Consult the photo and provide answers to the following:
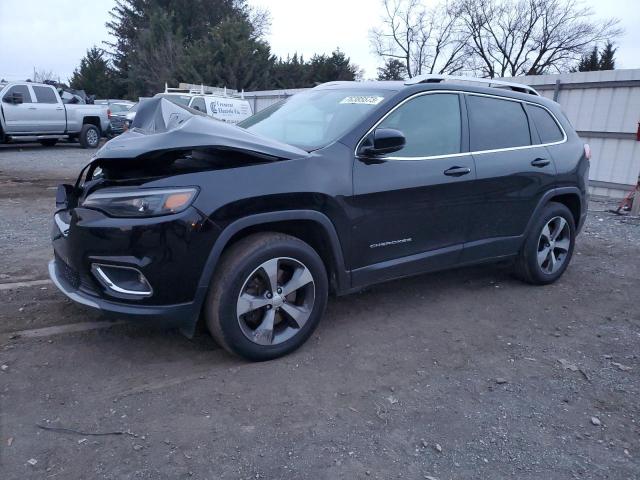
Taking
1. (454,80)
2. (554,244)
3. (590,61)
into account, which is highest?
(590,61)

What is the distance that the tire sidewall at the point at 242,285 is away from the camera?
3.14 meters

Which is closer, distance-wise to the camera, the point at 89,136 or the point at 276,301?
the point at 276,301

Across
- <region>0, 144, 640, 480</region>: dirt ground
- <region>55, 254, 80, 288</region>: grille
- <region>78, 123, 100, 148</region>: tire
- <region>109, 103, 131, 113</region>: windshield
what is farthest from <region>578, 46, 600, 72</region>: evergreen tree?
<region>55, 254, 80, 288</region>: grille

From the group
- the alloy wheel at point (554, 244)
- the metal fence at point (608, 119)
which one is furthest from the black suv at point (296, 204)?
the metal fence at point (608, 119)

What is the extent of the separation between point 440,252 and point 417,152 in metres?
0.80

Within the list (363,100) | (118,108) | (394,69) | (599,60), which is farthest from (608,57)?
(363,100)

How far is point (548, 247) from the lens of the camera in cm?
505

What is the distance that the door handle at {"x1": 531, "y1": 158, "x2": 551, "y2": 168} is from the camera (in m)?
4.72

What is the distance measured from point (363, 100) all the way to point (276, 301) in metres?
1.70

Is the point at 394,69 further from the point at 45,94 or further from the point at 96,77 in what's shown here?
the point at 45,94

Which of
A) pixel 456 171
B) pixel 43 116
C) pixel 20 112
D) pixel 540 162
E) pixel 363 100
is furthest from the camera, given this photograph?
pixel 43 116

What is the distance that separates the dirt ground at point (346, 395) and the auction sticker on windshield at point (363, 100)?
5.34 ft

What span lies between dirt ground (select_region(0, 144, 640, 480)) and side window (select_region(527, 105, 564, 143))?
5.00ft

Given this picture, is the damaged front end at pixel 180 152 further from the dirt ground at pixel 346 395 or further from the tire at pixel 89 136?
the tire at pixel 89 136
